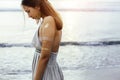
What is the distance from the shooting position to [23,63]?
25.9 ft

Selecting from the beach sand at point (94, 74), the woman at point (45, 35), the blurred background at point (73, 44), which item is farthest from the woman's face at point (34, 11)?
the beach sand at point (94, 74)

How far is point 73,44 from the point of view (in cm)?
998

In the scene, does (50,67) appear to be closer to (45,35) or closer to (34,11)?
(45,35)

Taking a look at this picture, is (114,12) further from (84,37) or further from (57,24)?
(57,24)

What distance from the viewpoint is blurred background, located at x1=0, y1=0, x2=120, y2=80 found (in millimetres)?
7609

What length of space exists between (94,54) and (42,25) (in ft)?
20.5

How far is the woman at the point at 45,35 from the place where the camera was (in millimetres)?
2660

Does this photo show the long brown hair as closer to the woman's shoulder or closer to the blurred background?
the woman's shoulder

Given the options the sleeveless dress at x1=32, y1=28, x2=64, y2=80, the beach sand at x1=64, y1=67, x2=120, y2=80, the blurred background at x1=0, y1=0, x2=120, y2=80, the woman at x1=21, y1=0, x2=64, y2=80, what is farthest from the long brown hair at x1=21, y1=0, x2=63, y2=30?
the beach sand at x1=64, y1=67, x2=120, y2=80

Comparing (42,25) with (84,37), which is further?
(84,37)

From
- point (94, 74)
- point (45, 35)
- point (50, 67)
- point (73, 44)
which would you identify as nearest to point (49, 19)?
point (45, 35)

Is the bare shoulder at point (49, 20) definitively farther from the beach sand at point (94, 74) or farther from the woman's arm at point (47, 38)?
the beach sand at point (94, 74)

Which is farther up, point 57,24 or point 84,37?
point 57,24

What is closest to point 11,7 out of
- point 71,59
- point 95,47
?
point 95,47
